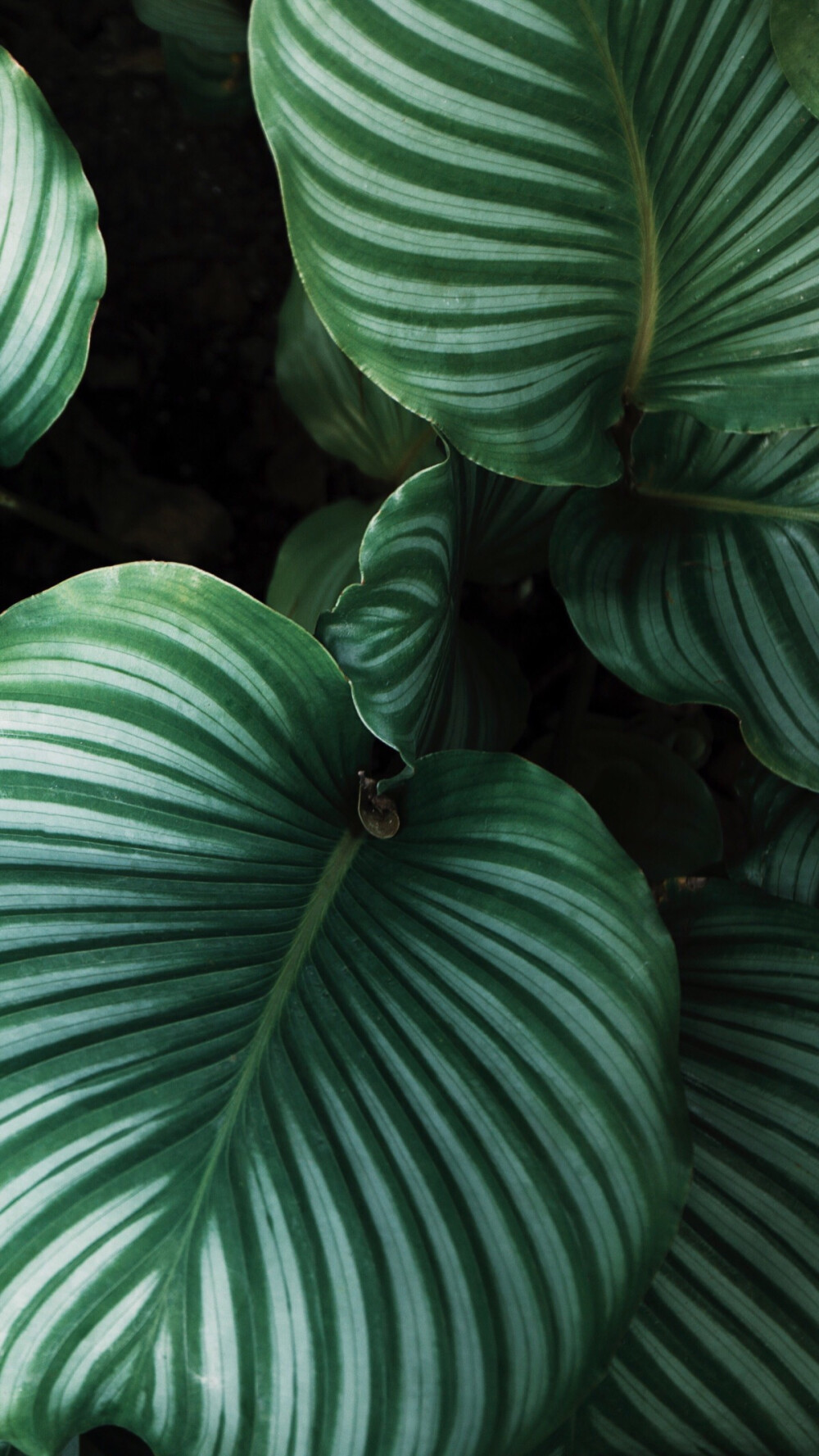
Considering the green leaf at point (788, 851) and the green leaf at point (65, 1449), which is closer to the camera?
the green leaf at point (65, 1449)

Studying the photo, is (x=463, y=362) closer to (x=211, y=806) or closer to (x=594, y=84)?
(x=594, y=84)

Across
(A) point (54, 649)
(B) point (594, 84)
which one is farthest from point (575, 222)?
(A) point (54, 649)

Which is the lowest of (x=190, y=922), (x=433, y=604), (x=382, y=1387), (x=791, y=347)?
(x=382, y=1387)

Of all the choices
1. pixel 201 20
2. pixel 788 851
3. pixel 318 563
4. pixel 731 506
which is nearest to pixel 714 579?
pixel 731 506

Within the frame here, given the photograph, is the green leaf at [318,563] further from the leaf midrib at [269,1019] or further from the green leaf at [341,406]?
the leaf midrib at [269,1019]

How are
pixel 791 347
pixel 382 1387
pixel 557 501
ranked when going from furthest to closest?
pixel 557 501 < pixel 791 347 < pixel 382 1387

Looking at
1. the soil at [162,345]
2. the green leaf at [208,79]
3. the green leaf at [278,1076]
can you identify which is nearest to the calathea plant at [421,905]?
the green leaf at [278,1076]

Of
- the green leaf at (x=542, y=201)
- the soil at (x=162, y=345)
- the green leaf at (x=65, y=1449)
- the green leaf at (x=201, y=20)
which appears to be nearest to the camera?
the green leaf at (x=542, y=201)
